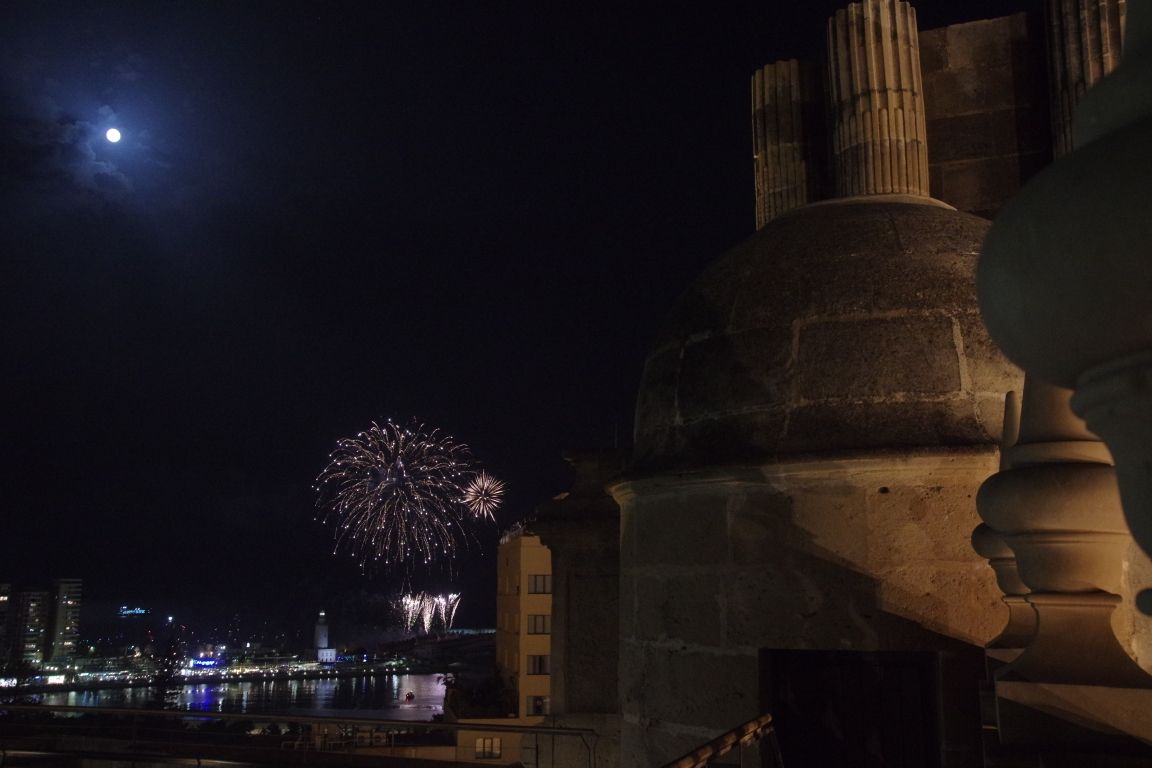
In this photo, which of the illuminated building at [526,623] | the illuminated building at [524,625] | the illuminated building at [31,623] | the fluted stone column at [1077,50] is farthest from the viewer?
the illuminated building at [31,623]

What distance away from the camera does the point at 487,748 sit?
33.2m

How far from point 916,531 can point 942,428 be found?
1.69 ft

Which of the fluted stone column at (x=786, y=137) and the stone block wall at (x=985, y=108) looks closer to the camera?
the stone block wall at (x=985, y=108)

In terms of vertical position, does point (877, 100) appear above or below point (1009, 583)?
above

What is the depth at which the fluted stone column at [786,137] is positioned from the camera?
8797 millimetres

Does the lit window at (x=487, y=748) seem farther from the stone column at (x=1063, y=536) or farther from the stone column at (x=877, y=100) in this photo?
the stone column at (x=1063, y=536)

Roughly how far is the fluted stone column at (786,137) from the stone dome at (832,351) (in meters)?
2.86

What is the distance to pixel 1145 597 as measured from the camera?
60.0 inches

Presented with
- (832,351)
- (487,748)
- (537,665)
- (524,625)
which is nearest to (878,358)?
(832,351)

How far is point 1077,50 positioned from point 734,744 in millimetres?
6744

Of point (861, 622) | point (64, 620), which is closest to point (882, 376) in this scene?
point (861, 622)

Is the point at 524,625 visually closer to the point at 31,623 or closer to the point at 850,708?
the point at 850,708

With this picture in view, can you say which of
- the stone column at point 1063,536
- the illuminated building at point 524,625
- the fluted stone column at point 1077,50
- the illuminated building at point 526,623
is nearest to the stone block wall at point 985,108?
the fluted stone column at point 1077,50

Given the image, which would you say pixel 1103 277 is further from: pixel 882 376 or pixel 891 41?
pixel 891 41
